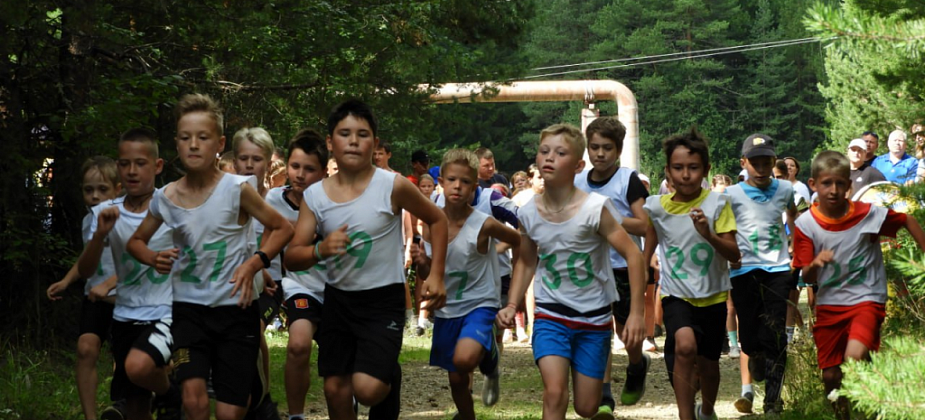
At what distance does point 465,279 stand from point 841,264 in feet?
7.88

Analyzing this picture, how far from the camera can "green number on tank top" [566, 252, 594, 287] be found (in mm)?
6977

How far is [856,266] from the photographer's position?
7465 mm

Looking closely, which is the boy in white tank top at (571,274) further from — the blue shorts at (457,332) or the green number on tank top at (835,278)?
the green number on tank top at (835,278)

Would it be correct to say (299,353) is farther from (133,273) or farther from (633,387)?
(633,387)

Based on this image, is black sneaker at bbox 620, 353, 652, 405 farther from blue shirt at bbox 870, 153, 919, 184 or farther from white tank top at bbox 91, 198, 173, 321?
blue shirt at bbox 870, 153, 919, 184

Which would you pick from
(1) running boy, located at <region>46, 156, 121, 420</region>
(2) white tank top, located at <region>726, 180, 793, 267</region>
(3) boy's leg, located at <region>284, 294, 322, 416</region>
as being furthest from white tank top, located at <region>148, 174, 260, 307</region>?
(2) white tank top, located at <region>726, 180, 793, 267</region>

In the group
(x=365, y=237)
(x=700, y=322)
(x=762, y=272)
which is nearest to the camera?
(x=365, y=237)

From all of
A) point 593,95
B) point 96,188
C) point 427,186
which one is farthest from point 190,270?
point 593,95

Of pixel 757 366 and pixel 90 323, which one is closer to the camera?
pixel 90 323

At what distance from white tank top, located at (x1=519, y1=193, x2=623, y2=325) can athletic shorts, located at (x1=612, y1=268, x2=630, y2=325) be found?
204cm

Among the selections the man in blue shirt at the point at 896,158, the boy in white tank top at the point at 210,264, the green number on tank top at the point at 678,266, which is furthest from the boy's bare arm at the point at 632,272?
the man in blue shirt at the point at 896,158

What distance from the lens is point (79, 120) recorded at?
30.2 ft

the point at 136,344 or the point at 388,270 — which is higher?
the point at 388,270

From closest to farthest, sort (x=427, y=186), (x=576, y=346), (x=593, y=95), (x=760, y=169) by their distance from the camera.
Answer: (x=576, y=346)
(x=760, y=169)
(x=427, y=186)
(x=593, y=95)
